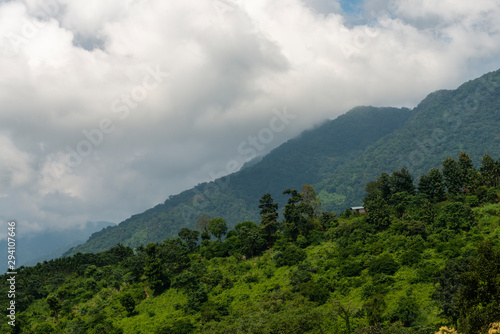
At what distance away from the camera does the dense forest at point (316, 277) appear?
3048 centimetres

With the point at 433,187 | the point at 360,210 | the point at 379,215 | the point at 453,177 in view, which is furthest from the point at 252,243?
the point at 360,210

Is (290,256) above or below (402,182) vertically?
below

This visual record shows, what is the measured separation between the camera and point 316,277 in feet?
151

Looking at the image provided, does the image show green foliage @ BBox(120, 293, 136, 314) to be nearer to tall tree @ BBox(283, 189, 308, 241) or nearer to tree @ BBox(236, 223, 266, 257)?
tree @ BBox(236, 223, 266, 257)

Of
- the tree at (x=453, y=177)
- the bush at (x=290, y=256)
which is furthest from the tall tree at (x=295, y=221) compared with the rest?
the tree at (x=453, y=177)

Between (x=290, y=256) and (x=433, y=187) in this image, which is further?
(x=433, y=187)

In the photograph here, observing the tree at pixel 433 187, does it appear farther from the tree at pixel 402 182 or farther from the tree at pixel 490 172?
the tree at pixel 490 172

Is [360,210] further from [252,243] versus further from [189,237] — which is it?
[189,237]

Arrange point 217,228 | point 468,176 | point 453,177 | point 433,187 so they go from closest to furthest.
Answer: point 468,176, point 453,177, point 433,187, point 217,228

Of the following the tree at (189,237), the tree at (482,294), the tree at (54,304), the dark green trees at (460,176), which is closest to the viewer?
the tree at (482,294)

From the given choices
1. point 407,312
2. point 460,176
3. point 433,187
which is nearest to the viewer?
point 407,312

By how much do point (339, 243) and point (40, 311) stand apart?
5233cm

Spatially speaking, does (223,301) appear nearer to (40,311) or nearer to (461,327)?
(461,327)

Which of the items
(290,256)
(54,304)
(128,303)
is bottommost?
(290,256)
